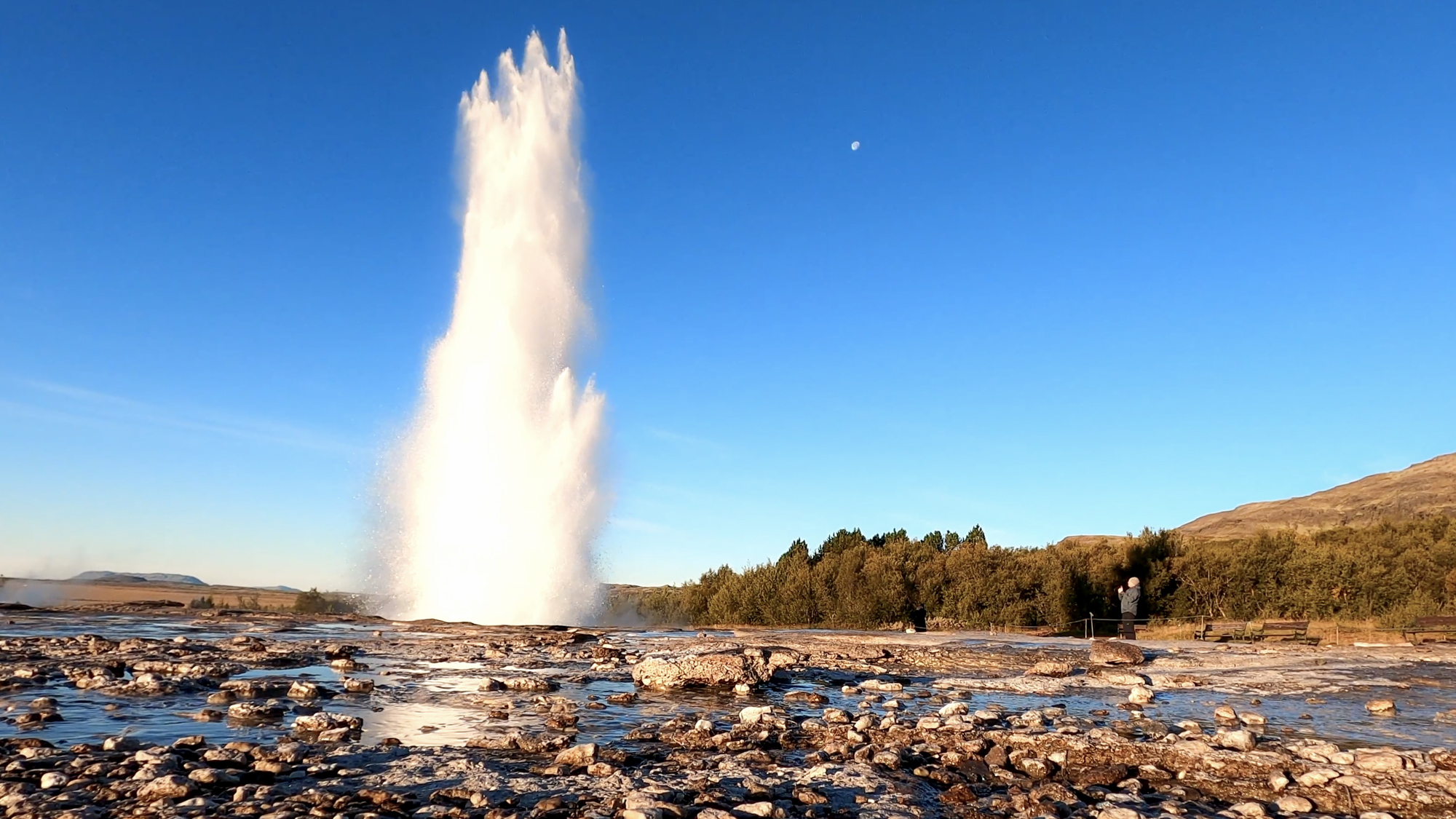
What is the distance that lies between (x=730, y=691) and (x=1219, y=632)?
67.6ft

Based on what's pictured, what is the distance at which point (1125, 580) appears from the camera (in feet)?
122

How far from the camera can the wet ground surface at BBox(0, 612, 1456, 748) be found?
8945 millimetres

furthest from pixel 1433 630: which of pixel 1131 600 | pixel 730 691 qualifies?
pixel 730 691

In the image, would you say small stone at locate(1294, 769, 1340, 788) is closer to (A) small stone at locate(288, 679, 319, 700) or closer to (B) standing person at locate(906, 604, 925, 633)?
(A) small stone at locate(288, 679, 319, 700)

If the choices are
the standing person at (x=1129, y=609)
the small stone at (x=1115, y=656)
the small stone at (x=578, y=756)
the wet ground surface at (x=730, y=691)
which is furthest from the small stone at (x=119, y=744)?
the standing person at (x=1129, y=609)

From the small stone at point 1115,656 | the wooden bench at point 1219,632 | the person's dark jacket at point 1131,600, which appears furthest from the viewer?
the person's dark jacket at point 1131,600

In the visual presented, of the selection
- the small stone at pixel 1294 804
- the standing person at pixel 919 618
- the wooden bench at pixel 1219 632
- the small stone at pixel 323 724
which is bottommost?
the standing person at pixel 919 618

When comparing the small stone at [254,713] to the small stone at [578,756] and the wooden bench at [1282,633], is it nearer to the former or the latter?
the small stone at [578,756]

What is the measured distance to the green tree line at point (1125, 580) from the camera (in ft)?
104

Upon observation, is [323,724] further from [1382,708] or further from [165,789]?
[1382,708]

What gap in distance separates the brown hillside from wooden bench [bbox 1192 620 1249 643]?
85.7 m

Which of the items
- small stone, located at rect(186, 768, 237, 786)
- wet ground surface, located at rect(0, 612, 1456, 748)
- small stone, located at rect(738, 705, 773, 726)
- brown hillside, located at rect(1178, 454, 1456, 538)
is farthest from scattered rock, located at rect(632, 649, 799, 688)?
brown hillside, located at rect(1178, 454, 1456, 538)

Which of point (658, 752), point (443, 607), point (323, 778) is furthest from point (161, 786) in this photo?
point (443, 607)

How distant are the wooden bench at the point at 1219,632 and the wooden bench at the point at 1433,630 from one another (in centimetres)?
403
